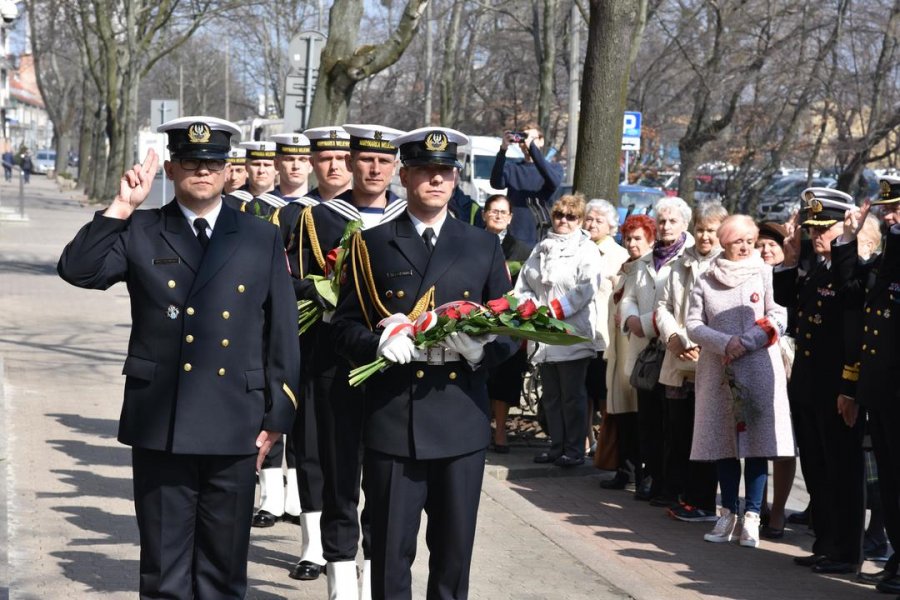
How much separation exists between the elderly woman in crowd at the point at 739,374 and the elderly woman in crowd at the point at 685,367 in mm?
295

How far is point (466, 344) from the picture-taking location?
17.6ft

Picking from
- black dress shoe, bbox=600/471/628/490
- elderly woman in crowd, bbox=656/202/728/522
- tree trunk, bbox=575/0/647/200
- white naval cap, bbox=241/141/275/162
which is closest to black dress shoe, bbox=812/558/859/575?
elderly woman in crowd, bbox=656/202/728/522

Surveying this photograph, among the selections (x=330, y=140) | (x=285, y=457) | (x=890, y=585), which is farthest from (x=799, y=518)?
(x=330, y=140)

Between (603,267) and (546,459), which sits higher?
(603,267)

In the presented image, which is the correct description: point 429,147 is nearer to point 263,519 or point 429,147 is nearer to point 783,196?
point 263,519

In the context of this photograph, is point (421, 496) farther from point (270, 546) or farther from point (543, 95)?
point (543, 95)

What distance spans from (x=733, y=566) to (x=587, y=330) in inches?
101

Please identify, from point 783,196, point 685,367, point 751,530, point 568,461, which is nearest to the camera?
point 751,530

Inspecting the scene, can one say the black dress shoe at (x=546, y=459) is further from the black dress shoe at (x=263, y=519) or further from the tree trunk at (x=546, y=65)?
the tree trunk at (x=546, y=65)

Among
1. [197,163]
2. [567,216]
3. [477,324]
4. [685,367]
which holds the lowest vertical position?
[685,367]

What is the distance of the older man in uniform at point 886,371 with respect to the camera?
7.14 meters

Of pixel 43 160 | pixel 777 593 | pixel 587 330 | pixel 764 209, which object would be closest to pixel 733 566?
pixel 777 593

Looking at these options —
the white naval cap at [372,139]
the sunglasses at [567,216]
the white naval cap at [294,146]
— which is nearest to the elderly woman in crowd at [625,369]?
the sunglasses at [567,216]

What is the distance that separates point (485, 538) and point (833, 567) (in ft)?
6.43
